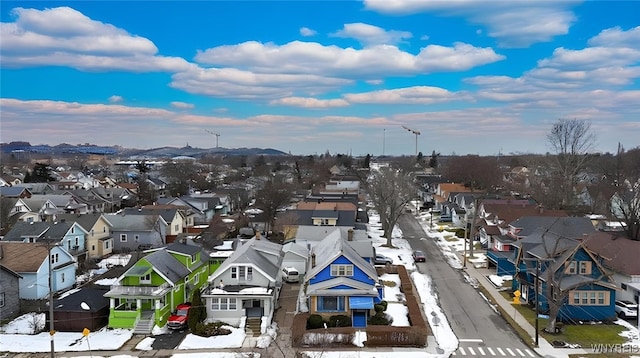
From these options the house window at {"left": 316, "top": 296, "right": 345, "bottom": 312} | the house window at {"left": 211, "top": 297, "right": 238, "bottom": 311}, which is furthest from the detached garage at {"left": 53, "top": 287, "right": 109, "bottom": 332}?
the house window at {"left": 316, "top": 296, "right": 345, "bottom": 312}

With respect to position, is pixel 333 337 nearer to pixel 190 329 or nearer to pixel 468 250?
pixel 190 329

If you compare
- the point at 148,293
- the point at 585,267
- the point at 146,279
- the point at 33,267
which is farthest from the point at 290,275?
the point at 585,267

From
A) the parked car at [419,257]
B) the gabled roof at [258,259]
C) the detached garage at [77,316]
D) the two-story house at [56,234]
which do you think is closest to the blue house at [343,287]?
the gabled roof at [258,259]

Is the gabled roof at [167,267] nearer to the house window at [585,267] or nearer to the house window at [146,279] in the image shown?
the house window at [146,279]

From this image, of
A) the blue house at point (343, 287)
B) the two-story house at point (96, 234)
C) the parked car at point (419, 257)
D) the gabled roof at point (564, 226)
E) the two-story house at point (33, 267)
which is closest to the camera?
the blue house at point (343, 287)

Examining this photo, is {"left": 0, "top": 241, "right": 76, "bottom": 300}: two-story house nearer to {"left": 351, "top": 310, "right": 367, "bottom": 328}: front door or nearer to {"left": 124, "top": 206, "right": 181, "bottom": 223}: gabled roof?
{"left": 124, "top": 206, "right": 181, "bottom": 223}: gabled roof

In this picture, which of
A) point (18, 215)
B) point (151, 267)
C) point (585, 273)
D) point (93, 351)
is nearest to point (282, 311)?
point (151, 267)
